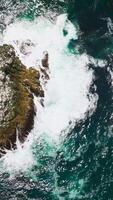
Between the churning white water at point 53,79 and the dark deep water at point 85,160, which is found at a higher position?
the churning white water at point 53,79

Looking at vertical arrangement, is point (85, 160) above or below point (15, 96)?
below

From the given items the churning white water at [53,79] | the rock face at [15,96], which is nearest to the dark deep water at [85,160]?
the churning white water at [53,79]

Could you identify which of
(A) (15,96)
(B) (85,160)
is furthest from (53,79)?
(B) (85,160)

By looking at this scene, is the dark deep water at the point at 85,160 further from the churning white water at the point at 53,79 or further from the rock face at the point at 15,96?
the rock face at the point at 15,96

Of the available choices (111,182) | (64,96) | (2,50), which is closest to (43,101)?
(64,96)

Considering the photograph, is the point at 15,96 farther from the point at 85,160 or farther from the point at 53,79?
the point at 85,160

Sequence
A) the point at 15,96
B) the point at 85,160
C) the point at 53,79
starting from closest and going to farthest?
1. the point at 85,160
2. the point at 15,96
3. the point at 53,79

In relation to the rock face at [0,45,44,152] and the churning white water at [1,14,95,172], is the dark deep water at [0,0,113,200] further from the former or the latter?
the rock face at [0,45,44,152]
